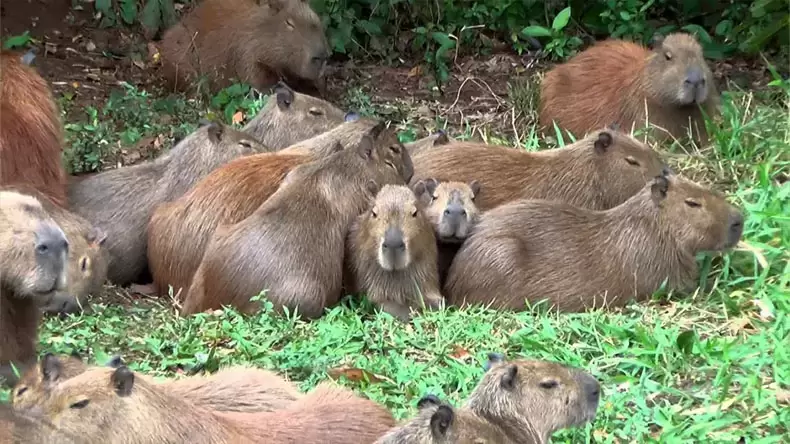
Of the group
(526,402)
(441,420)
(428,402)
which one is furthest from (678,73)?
(441,420)

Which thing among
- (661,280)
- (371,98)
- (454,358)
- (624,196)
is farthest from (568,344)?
(371,98)

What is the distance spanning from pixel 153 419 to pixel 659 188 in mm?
3205

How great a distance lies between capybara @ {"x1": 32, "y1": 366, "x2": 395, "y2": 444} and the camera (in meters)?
3.74

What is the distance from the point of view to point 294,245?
19.4 feet

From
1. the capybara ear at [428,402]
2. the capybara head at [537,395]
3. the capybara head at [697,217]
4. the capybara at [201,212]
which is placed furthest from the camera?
the capybara at [201,212]

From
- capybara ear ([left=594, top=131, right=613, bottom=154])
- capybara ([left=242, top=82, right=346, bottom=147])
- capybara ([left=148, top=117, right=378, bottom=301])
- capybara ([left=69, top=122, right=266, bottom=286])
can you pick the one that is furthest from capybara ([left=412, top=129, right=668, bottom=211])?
capybara ([left=69, top=122, right=266, bottom=286])

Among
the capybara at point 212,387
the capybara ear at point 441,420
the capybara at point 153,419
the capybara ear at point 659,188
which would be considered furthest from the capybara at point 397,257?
the capybara ear at point 441,420

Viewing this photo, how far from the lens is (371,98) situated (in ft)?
30.0

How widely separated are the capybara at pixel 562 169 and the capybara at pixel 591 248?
418 millimetres

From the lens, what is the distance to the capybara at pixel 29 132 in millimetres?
6486

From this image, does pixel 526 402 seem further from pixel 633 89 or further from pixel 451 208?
pixel 633 89

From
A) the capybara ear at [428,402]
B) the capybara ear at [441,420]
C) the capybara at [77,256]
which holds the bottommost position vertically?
the capybara at [77,256]

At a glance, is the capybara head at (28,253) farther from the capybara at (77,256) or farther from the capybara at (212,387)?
the capybara at (77,256)

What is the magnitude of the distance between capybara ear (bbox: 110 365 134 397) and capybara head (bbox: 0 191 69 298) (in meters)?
1.30
